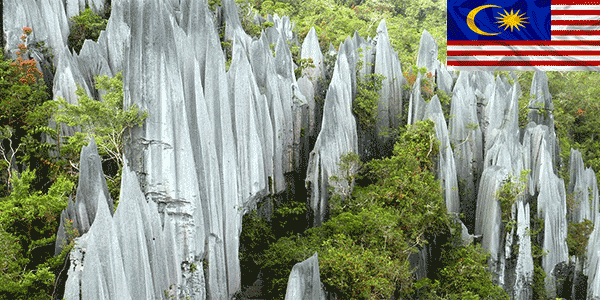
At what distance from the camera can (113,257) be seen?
439 inches

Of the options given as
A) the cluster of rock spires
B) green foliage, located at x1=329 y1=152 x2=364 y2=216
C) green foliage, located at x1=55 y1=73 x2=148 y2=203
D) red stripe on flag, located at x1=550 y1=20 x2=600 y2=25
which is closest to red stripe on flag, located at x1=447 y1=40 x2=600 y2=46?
red stripe on flag, located at x1=550 y1=20 x2=600 y2=25

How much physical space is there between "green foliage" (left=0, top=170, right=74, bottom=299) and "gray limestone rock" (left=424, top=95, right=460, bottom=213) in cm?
A: 1818

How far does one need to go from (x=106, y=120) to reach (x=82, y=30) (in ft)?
44.4

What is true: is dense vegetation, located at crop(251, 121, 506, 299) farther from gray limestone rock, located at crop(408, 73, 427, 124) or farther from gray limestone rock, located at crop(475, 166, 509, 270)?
gray limestone rock, located at crop(408, 73, 427, 124)

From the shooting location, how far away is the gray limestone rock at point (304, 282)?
13461 millimetres

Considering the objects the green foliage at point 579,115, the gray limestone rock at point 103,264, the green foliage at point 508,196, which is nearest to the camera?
the gray limestone rock at point 103,264

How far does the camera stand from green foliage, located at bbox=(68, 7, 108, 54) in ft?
81.3

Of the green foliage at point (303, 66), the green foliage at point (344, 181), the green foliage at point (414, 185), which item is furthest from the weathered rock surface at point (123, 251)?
the green foliage at point (303, 66)

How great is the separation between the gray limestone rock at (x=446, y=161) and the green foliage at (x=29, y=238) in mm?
18178

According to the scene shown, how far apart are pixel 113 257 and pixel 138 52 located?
6.85 m

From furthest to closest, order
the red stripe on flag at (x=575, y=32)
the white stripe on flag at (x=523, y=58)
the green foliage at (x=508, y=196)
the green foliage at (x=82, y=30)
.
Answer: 1. the green foliage at (x=82, y=30)
2. the green foliage at (x=508, y=196)
3. the white stripe on flag at (x=523, y=58)
4. the red stripe on flag at (x=575, y=32)

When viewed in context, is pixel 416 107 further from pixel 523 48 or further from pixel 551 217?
pixel 523 48

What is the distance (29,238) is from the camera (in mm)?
14297

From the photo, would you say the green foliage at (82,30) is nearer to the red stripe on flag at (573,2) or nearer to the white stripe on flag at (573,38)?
the red stripe on flag at (573,2)
